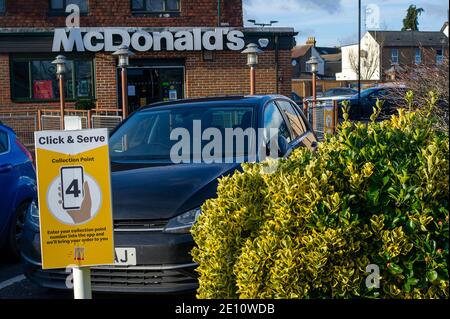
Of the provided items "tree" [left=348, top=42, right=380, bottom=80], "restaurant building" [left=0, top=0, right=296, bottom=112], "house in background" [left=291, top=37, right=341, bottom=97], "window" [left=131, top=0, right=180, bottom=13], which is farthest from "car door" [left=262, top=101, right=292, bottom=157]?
"house in background" [left=291, top=37, right=341, bottom=97]

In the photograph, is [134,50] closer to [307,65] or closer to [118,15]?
[118,15]

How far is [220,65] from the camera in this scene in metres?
20.7

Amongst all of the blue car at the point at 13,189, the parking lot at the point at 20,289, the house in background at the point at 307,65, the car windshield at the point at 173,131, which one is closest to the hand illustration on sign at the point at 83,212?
the parking lot at the point at 20,289

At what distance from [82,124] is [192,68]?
608cm

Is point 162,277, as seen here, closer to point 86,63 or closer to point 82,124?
point 82,124

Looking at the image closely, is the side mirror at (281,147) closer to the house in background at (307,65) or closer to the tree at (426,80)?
the tree at (426,80)

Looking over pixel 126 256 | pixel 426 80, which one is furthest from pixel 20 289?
pixel 426 80

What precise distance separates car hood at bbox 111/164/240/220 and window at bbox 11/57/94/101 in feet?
51.4

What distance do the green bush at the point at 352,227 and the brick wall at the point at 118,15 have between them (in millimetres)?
18226

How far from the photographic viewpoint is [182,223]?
14.9 ft

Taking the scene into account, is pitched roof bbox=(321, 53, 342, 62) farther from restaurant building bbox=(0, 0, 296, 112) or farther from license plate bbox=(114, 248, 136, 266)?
license plate bbox=(114, 248, 136, 266)

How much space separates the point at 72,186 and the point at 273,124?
3330 millimetres

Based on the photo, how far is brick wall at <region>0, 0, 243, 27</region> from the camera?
19.8 meters
